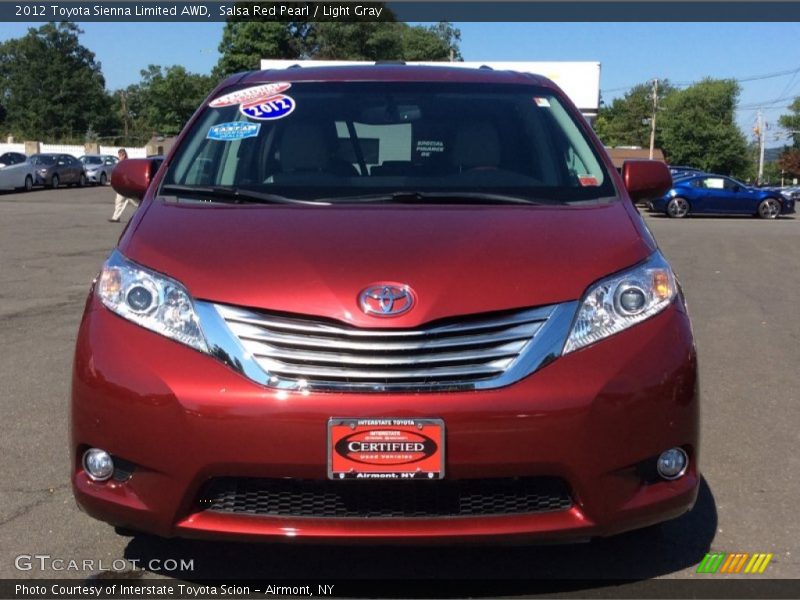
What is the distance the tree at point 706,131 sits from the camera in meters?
83.6

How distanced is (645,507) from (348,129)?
2.09m

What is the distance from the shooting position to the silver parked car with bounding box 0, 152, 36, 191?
34000 millimetres

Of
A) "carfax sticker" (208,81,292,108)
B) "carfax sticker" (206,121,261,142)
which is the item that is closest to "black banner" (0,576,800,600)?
"carfax sticker" (206,121,261,142)

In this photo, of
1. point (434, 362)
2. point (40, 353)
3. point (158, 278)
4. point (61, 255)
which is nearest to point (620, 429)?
point (434, 362)

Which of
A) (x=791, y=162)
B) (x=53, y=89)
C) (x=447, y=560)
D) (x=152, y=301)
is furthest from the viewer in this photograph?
(x=791, y=162)

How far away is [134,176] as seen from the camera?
405 centimetres

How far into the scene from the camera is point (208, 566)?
328 cm

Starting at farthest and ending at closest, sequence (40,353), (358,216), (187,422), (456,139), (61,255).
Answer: (61,255) < (40,353) < (456,139) < (358,216) < (187,422)

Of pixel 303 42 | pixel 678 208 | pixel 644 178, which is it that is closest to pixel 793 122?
pixel 303 42

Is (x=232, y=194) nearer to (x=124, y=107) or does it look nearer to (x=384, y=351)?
(x=384, y=351)

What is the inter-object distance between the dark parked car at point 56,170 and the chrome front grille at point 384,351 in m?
37.5

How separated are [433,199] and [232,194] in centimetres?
76

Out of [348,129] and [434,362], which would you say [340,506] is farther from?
[348,129]

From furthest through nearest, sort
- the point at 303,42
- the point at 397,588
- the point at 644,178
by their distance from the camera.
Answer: the point at 303,42 < the point at 644,178 < the point at 397,588
